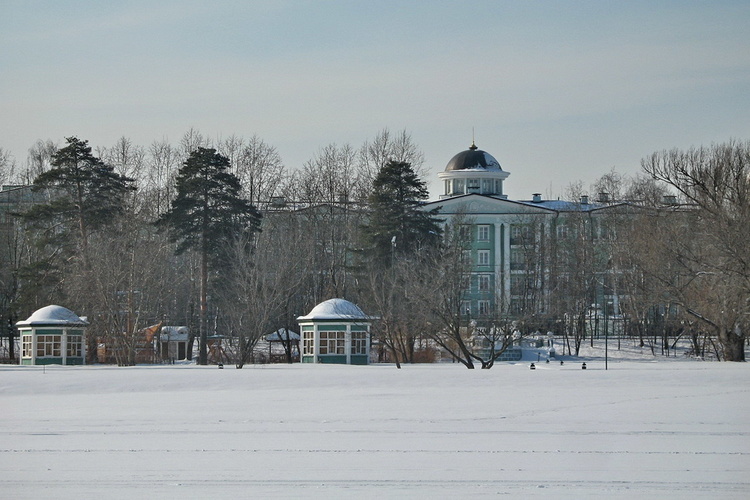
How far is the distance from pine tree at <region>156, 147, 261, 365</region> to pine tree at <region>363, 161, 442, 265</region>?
8066mm

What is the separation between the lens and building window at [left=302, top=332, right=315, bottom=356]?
165 feet

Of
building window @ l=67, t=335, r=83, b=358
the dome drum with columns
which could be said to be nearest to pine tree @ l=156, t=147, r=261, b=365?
building window @ l=67, t=335, r=83, b=358

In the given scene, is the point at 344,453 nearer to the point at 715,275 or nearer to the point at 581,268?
the point at 715,275

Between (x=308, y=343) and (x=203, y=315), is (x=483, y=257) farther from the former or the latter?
(x=308, y=343)

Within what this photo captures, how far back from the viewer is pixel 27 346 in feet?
168

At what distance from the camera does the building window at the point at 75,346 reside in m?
51.1

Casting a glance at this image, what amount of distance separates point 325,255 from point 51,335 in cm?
2264

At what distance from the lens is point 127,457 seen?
16.9 meters

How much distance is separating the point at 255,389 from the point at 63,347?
21769mm

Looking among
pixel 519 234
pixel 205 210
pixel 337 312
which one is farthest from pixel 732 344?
pixel 519 234

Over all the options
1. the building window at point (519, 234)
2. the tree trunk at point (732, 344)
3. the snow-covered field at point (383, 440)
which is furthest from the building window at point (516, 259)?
the snow-covered field at point (383, 440)

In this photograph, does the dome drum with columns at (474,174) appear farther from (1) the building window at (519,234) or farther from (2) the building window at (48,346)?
(2) the building window at (48,346)

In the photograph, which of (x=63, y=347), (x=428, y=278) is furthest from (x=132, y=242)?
(x=428, y=278)

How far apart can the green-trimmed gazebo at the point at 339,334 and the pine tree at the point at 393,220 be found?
42.9 ft
